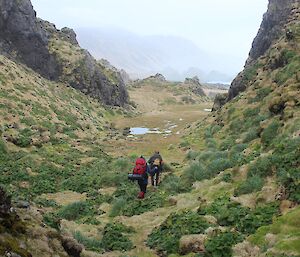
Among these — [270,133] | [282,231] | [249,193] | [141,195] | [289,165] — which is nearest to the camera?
[282,231]

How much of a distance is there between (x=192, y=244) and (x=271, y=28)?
35850 millimetres

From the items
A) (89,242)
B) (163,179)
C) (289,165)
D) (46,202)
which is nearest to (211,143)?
(163,179)

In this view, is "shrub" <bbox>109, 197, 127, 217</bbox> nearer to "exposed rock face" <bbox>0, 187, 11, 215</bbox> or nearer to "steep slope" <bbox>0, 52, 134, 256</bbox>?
"steep slope" <bbox>0, 52, 134, 256</bbox>

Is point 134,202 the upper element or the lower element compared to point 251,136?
lower

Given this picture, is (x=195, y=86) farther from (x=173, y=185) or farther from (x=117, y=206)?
(x=117, y=206)

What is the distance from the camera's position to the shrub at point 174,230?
11539 millimetres

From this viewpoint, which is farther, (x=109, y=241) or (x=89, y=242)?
(x=109, y=241)

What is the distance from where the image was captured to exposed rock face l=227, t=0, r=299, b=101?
37219 mm

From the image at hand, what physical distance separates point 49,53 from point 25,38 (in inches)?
158

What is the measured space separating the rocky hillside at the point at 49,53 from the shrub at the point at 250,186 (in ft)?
129

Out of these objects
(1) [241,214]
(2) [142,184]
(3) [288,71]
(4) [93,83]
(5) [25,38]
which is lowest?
(2) [142,184]

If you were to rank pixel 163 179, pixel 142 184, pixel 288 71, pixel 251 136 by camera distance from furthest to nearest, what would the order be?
1. pixel 288 71
2. pixel 251 136
3. pixel 163 179
4. pixel 142 184

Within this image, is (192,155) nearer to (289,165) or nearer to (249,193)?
(249,193)

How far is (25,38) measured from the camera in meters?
49.9
